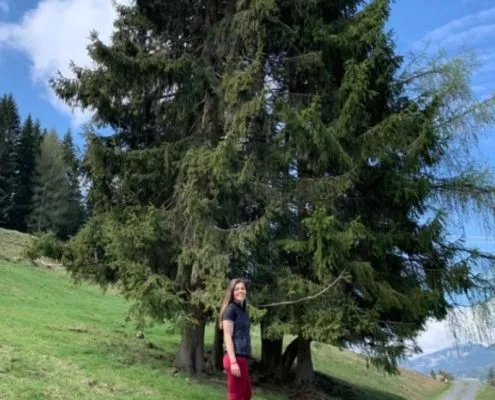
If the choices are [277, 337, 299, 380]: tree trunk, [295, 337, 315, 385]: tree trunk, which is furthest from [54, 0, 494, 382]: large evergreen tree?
[277, 337, 299, 380]: tree trunk

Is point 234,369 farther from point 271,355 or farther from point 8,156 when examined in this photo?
point 8,156

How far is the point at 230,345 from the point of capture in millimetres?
5902

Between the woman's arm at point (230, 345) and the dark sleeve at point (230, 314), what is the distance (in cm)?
4

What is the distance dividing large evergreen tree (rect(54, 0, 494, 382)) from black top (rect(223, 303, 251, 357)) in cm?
381

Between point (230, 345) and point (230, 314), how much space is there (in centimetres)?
36

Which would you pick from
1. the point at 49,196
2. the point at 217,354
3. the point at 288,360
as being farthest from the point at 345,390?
the point at 49,196

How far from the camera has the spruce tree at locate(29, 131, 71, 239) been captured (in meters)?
59.1

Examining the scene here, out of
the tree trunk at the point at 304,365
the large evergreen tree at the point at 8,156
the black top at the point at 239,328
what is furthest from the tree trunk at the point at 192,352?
the large evergreen tree at the point at 8,156

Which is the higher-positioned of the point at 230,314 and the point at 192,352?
the point at 230,314

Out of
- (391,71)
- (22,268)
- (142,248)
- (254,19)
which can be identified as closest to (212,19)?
(254,19)

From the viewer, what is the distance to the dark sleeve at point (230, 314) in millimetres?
6085

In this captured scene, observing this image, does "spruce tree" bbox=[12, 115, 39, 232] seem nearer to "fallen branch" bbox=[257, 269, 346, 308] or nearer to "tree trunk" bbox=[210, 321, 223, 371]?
"tree trunk" bbox=[210, 321, 223, 371]

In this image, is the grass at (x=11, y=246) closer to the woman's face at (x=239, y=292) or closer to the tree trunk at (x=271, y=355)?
the tree trunk at (x=271, y=355)

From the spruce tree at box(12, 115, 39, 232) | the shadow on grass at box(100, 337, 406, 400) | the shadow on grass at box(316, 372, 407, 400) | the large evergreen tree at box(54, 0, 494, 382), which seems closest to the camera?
the large evergreen tree at box(54, 0, 494, 382)
